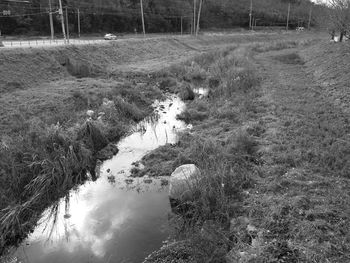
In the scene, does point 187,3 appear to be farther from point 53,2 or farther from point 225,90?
point 225,90

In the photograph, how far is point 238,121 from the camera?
1631 centimetres

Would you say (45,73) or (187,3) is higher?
(187,3)

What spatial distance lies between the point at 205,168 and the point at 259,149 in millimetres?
2480

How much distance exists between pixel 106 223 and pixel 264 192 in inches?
190

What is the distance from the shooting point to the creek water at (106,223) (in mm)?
9125

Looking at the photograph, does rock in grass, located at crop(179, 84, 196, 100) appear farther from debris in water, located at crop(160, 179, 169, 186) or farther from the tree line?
the tree line

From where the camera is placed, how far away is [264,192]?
383 inches

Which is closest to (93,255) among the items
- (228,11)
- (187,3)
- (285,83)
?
(285,83)

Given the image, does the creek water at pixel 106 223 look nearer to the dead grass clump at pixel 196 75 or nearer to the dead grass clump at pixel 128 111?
the dead grass clump at pixel 128 111

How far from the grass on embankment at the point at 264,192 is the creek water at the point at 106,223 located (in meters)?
0.73

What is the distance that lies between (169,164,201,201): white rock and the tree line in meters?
49.6

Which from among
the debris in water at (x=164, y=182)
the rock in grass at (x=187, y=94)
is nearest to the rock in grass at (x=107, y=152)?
the debris in water at (x=164, y=182)

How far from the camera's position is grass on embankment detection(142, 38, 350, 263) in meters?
7.66

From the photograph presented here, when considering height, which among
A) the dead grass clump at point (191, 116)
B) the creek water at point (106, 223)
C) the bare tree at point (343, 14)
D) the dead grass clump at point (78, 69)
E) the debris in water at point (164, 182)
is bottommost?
the creek water at point (106, 223)
